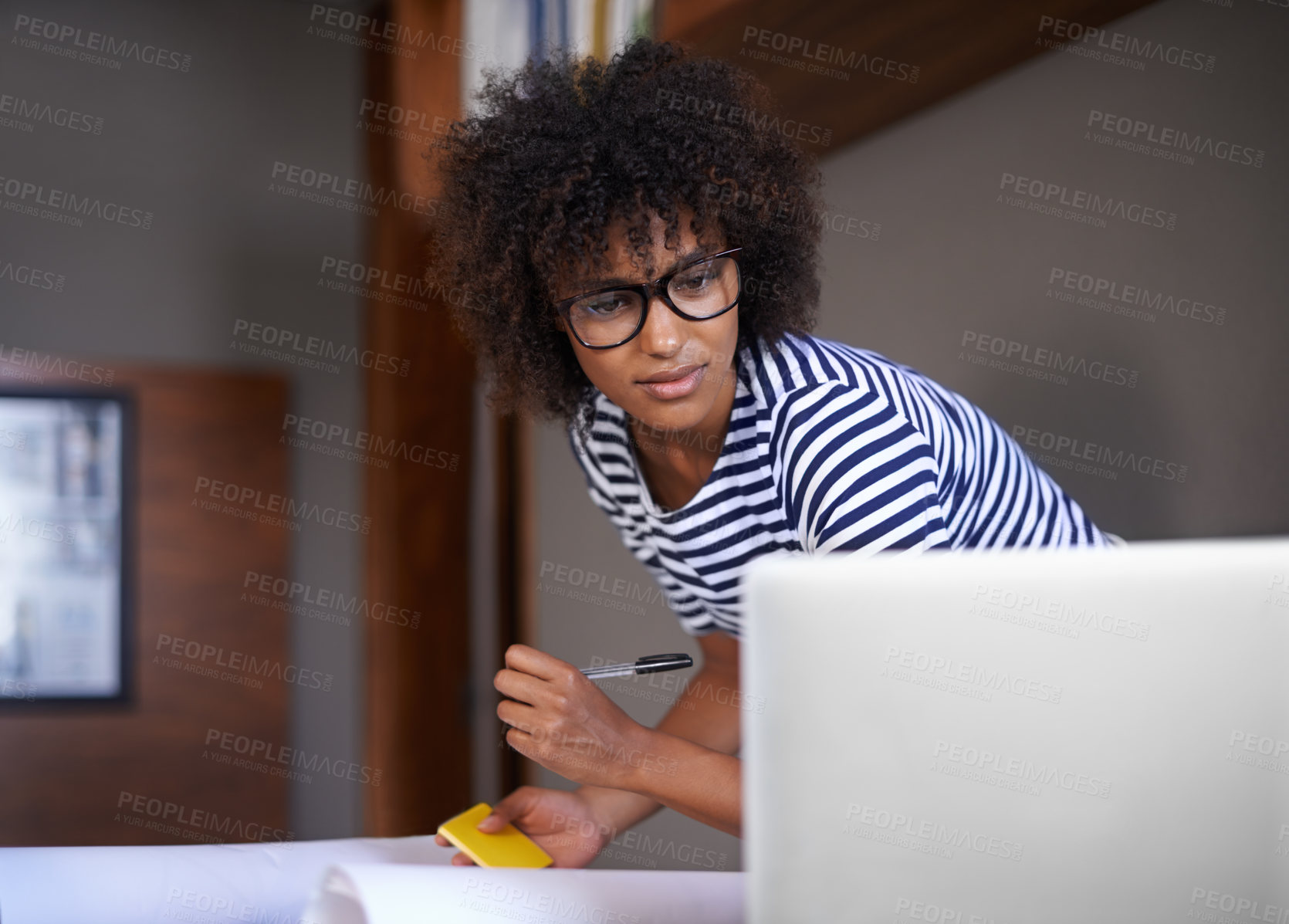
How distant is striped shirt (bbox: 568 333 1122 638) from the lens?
869mm

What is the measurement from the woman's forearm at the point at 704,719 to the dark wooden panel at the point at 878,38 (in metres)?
0.99

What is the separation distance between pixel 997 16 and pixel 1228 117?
1.14 feet

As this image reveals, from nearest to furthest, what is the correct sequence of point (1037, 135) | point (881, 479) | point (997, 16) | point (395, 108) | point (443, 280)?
point (881, 479)
point (443, 280)
point (997, 16)
point (1037, 135)
point (395, 108)

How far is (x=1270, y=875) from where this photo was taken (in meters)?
0.51

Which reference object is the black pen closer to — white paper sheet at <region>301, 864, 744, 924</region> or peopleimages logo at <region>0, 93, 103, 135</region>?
white paper sheet at <region>301, 864, 744, 924</region>

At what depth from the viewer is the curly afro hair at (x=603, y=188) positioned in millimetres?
1016

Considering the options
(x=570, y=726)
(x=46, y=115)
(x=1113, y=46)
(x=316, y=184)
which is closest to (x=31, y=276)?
(x=46, y=115)

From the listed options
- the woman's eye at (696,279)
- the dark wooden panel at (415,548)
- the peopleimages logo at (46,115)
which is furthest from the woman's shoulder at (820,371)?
the peopleimages logo at (46,115)

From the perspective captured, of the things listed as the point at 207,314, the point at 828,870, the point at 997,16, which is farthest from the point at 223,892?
the point at 207,314

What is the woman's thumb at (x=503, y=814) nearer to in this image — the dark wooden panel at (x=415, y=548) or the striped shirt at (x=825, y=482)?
→ the striped shirt at (x=825, y=482)

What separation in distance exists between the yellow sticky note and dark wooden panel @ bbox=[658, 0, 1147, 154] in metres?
1.21

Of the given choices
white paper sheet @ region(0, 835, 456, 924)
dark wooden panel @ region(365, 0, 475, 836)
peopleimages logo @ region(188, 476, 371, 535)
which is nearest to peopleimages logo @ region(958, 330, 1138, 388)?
white paper sheet @ region(0, 835, 456, 924)

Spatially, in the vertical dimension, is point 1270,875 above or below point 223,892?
above

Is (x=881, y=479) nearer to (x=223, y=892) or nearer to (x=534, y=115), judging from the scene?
(x=534, y=115)
